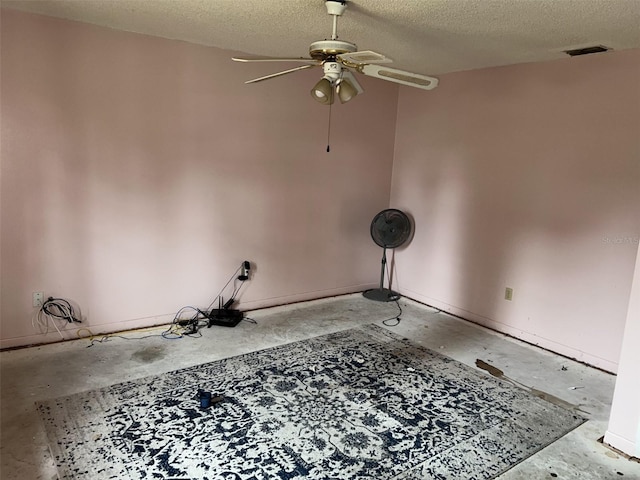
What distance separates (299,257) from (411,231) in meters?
1.26

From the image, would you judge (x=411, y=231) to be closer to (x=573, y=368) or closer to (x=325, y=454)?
(x=573, y=368)

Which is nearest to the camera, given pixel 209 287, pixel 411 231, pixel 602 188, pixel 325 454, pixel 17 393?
pixel 325 454

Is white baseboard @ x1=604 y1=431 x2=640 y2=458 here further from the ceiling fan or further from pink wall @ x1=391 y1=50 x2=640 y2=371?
the ceiling fan

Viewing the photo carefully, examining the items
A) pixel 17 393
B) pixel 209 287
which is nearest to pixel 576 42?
pixel 209 287

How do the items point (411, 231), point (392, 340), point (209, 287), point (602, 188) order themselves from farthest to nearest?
point (411, 231), point (209, 287), point (392, 340), point (602, 188)

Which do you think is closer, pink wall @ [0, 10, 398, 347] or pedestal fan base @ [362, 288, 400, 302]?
pink wall @ [0, 10, 398, 347]

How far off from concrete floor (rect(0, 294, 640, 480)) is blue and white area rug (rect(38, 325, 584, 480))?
0.11 meters

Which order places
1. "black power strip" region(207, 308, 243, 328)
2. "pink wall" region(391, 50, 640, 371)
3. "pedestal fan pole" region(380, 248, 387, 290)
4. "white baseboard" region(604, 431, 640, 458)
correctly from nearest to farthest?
"white baseboard" region(604, 431, 640, 458) < "pink wall" region(391, 50, 640, 371) < "black power strip" region(207, 308, 243, 328) < "pedestal fan pole" region(380, 248, 387, 290)

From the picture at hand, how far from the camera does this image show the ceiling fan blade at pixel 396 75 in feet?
8.09

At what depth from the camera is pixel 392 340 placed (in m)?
3.72

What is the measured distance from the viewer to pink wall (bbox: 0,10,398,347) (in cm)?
311

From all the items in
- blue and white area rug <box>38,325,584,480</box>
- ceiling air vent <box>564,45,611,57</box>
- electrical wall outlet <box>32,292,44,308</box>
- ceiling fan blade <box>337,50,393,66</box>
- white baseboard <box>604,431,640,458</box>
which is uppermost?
ceiling air vent <box>564,45,611,57</box>

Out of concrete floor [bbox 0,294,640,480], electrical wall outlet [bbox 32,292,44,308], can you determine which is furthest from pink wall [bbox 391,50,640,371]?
electrical wall outlet [bbox 32,292,44,308]

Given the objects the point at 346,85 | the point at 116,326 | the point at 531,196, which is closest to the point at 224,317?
the point at 116,326
